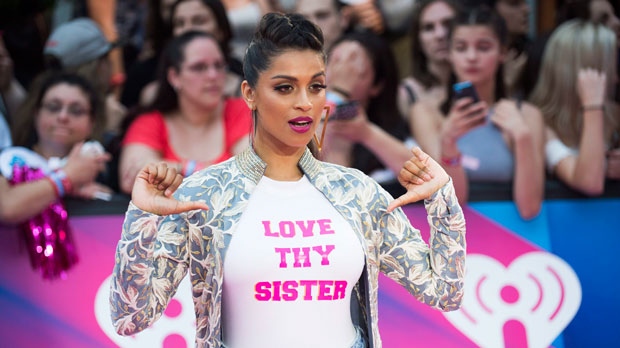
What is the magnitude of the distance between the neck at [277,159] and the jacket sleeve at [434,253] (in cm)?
28

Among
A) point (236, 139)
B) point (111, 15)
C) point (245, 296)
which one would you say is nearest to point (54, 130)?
point (236, 139)

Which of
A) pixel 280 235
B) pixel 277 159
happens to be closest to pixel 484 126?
pixel 277 159

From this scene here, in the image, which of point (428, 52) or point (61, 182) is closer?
point (61, 182)

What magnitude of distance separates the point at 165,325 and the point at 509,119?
6.07 ft

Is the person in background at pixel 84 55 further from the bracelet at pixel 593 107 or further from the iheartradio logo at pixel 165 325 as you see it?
the bracelet at pixel 593 107

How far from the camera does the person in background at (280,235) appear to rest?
2.33m

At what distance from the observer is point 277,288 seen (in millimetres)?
2363

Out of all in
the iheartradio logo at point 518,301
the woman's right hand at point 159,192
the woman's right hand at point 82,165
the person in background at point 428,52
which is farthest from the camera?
the person in background at point 428,52

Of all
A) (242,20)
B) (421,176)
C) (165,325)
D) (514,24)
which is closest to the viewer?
(421,176)

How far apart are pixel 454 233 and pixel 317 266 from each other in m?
0.38

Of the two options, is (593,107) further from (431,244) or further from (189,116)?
(431,244)

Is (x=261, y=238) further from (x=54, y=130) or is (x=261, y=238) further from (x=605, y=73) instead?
(x=605, y=73)

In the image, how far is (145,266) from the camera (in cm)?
228

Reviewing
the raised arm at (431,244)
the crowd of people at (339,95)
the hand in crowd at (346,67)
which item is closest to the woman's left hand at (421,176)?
the raised arm at (431,244)
